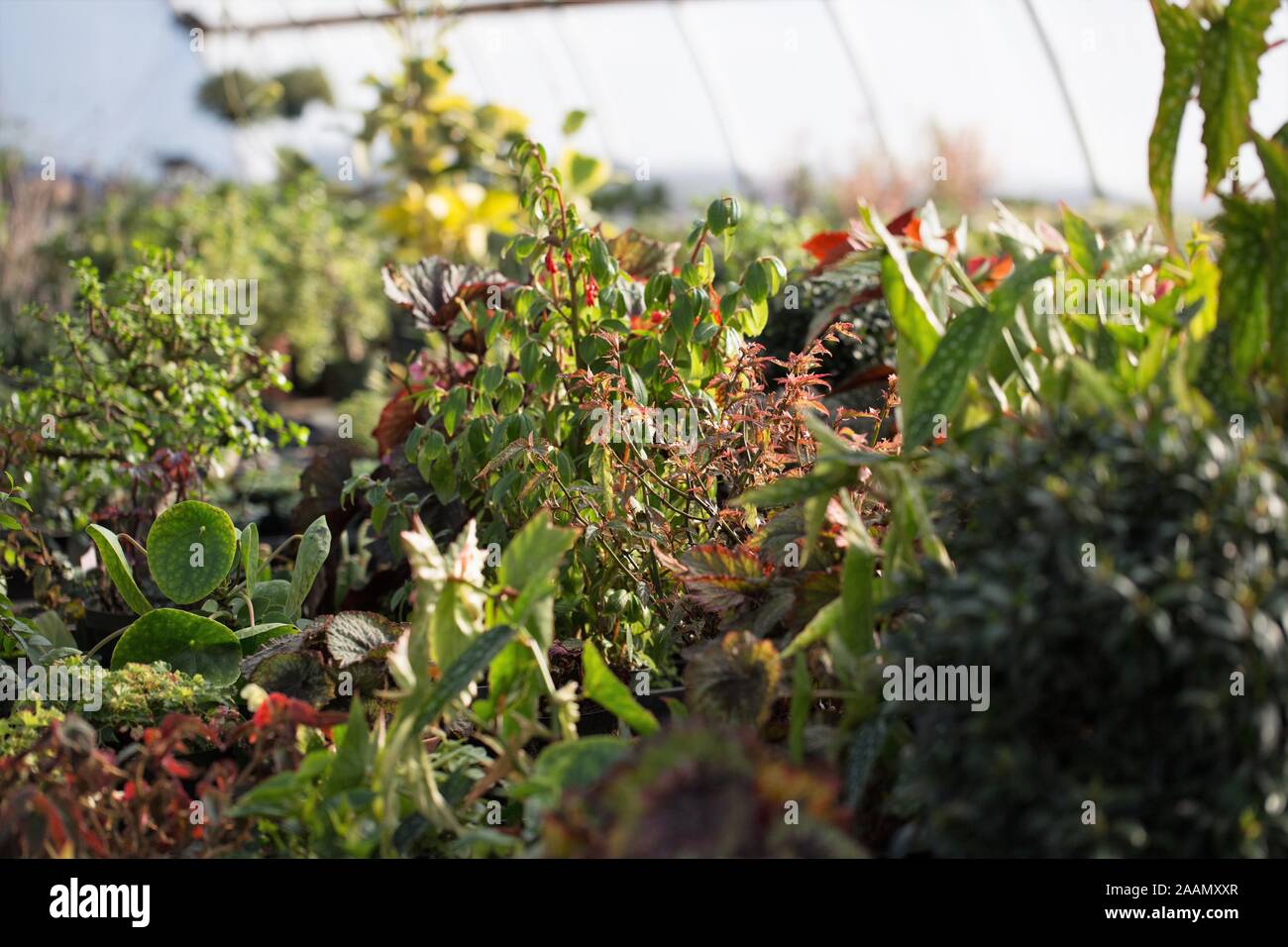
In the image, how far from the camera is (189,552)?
1989 millimetres

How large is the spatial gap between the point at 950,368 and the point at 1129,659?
409 millimetres

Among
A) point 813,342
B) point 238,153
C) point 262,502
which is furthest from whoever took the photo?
point 238,153

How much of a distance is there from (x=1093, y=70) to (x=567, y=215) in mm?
8146

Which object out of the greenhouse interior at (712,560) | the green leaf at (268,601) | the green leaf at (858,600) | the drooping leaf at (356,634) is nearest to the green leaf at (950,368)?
the greenhouse interior at (712,560)

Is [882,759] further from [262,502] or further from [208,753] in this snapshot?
[262,502]

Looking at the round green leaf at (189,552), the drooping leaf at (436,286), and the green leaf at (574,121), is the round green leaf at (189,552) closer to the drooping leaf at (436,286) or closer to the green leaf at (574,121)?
the drooping leaf at (436,286)

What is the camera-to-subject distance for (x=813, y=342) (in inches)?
75.4


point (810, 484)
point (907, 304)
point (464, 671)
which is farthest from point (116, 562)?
point (907, 304)

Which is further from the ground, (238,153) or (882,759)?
(238,153)

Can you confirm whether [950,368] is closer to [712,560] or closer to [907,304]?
[907,304]

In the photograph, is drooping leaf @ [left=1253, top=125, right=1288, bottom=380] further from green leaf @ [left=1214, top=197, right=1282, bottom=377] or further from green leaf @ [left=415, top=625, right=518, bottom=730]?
green leaf @ [left=415, top=625, right=518, bottom=730]

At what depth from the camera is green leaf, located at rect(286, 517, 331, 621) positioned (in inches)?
75.9

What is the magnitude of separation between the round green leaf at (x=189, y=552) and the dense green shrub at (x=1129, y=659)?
1.32m
